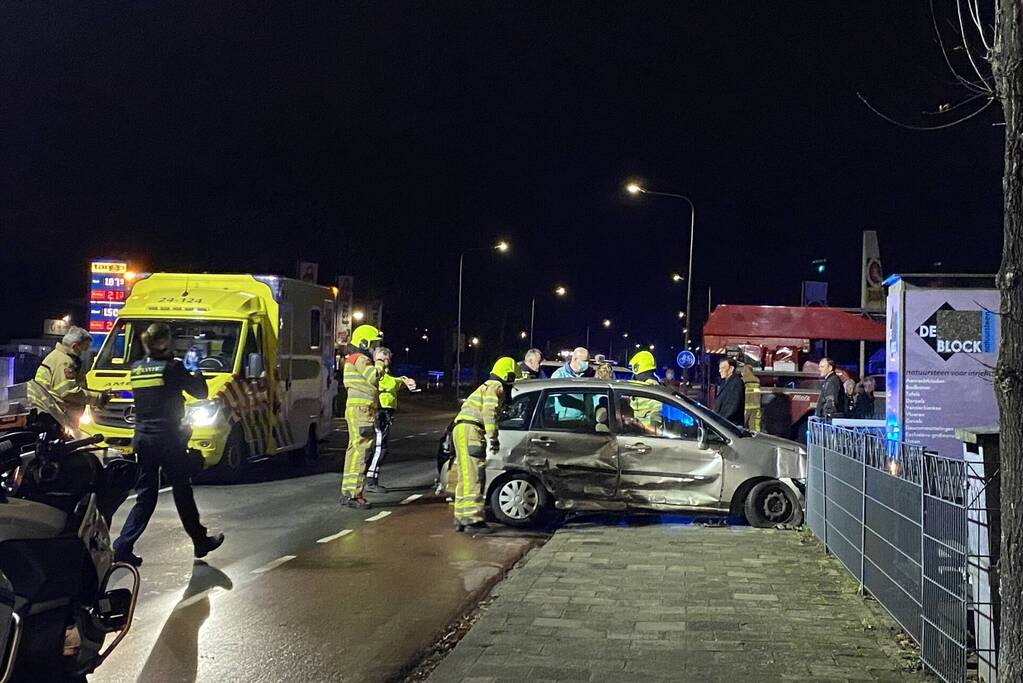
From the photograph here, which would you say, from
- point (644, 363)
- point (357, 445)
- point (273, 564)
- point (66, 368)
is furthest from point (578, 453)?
point (66, 368)

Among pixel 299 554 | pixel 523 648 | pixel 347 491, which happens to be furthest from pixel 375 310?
pixel 523 648

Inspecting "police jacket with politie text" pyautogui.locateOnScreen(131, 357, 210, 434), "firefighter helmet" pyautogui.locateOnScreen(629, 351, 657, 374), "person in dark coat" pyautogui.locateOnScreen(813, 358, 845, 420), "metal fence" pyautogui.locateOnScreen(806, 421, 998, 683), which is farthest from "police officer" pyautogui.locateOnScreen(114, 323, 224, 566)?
"person in dark coat" pyautogui.locateOnScreen(813, 358, 845, 420)

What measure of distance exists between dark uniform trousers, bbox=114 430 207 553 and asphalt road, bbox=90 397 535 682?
1.46ft

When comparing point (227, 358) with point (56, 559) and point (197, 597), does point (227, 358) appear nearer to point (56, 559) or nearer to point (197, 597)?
point (197, 597)

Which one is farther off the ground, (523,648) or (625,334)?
(625,334)

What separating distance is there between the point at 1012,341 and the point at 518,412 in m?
7.94

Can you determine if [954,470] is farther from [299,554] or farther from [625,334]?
[625,334]

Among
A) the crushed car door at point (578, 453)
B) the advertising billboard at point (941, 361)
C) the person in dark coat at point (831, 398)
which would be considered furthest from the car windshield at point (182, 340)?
the advertising billboard at point (941, 361)

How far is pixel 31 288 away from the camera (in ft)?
227

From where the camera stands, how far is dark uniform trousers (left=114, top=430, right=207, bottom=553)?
8727 millimetres

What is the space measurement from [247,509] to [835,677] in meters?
8.66

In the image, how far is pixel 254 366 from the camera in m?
15.4

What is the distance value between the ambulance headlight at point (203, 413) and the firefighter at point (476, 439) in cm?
454

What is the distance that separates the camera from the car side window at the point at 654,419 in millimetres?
11688
